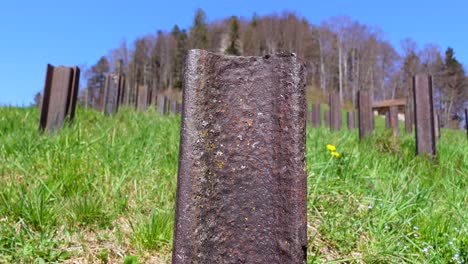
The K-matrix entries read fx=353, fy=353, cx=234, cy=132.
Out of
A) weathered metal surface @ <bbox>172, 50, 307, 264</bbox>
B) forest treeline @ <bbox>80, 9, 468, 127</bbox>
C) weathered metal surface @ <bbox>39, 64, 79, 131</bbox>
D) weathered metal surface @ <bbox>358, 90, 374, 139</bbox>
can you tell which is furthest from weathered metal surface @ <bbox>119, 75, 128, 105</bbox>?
forest treeline @ <bbox>80, 9, 468, 127</bbox>

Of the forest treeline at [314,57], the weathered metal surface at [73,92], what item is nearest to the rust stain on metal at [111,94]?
the weathered metal surface at [73,92]

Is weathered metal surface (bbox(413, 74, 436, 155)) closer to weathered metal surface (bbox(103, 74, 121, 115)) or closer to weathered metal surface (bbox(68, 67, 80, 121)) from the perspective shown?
weathered metal surface (bbox(68, 67, 80, 121))

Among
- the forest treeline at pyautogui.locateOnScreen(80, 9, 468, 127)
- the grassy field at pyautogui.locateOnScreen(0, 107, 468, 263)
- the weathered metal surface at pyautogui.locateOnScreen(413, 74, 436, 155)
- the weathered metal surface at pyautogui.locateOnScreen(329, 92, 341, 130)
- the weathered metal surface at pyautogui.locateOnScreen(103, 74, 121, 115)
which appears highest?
the forest treeline at pyautogui.locateOnScreen(80, 9, 468, 127)

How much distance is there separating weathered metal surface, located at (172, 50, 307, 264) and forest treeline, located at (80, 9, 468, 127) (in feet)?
156

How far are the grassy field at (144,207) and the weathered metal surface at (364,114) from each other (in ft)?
6.57

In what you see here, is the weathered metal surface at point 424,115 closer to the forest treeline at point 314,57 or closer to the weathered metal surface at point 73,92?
the weathered metal surface at point 73,92

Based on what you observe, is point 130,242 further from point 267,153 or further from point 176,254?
point 267,153

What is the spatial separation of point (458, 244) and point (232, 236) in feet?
5.90

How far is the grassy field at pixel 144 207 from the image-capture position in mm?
2014

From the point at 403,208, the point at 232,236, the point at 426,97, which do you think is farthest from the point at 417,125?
the point at 232,236

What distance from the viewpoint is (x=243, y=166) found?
3.48ft

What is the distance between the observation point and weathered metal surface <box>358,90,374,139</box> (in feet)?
18.7

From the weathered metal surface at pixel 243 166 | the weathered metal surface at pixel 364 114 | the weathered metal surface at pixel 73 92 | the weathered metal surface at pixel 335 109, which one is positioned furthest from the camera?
the weathered metal surface at pixel 335 109

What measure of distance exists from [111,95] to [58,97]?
2354 mm
